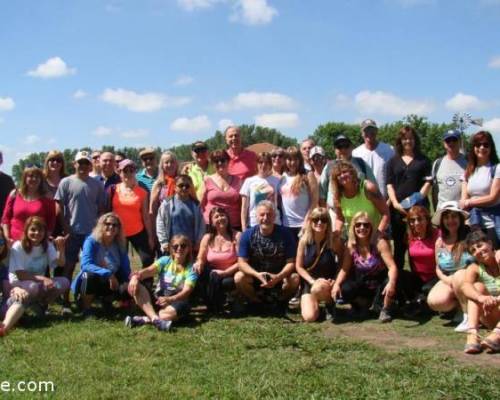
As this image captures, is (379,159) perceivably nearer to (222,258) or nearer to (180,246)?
(222,258)

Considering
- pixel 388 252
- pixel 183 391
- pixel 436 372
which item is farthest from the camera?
pixel 388 252

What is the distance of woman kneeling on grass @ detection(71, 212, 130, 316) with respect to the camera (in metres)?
7.17

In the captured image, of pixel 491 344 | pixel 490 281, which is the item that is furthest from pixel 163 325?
pixel 490 281

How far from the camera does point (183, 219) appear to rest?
7.57 m

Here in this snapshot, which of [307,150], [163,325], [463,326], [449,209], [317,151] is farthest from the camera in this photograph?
[307,150]

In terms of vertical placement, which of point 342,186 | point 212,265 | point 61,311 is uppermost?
point 342,186

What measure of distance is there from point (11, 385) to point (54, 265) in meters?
2.83

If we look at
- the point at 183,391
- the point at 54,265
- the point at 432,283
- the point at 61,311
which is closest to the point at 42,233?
the point at 54,265

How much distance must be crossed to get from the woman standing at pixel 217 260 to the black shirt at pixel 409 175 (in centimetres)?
221

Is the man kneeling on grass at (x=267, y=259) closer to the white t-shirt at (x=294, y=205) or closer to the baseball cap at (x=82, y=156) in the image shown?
the white t-shirt at (x=294, y=205)

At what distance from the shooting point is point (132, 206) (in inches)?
316

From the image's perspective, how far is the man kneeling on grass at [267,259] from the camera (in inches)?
285

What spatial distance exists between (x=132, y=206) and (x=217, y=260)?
1475 millimetres

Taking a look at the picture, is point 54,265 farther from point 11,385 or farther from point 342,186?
point 342,186
